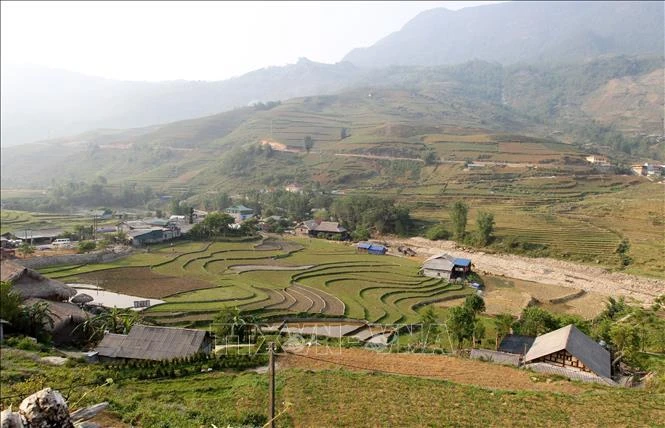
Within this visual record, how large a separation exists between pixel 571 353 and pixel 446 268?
24815mm

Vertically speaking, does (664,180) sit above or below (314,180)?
above

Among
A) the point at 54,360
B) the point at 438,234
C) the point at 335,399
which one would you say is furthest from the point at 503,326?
the point at 438,234

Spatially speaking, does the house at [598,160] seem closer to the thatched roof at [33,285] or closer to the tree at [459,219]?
the tree at [459,219]

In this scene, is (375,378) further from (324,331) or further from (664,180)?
(664,180)

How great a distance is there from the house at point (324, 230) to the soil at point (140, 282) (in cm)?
2779

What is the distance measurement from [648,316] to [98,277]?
37.5 metres

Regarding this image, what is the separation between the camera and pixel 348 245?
6075 cm

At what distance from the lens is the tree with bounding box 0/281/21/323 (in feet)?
75.7

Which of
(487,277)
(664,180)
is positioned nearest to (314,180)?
(487,277)

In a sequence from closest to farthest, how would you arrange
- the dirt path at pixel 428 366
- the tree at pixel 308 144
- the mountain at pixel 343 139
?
the dirt path at pixel 428 366
the mountain at pixel 343 139
the tree at pixel 308 144

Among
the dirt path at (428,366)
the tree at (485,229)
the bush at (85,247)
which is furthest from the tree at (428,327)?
the bush at (85,247)

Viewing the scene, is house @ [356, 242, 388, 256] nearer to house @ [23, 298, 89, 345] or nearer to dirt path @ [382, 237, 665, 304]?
dirt path @ [382, 237, 665, 304]

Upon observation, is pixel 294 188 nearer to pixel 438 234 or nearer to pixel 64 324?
pixel 438 234

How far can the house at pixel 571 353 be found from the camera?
21422 mm
